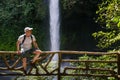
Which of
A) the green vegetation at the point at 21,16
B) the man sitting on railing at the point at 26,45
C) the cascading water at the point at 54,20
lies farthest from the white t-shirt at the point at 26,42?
the cascading water at the point at 54,20

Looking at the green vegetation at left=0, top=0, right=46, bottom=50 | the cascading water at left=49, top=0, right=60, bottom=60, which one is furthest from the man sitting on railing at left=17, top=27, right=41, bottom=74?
the cascading water at left=49, top=0, right=60, bottom=60

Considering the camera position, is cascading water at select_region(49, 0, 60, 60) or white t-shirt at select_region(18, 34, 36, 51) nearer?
white t-shirt at select_region(18, 34, 36, 51)

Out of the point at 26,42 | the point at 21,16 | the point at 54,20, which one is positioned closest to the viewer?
the point at 26,42

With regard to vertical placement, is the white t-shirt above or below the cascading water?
above

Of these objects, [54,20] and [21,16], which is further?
[54,20]

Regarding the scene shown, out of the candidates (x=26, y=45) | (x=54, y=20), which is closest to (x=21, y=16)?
(x=54, y=20)

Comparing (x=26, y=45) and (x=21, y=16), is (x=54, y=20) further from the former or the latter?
(x=26, y=45)

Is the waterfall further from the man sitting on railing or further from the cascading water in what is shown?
the man sitting on railing

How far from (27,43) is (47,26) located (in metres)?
20.2

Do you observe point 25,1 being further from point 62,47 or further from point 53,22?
point 62,47

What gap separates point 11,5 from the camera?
2933 cm

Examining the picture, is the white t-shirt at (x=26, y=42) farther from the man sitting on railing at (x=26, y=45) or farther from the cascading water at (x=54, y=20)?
the cascading water at (x=54, y=20)

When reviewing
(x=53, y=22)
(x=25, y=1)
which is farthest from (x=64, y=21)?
(x=25, y=1)

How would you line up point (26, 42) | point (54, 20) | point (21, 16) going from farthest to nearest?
1. point (54, 20)
2. point (21, 16)
3. point (26, 42)
